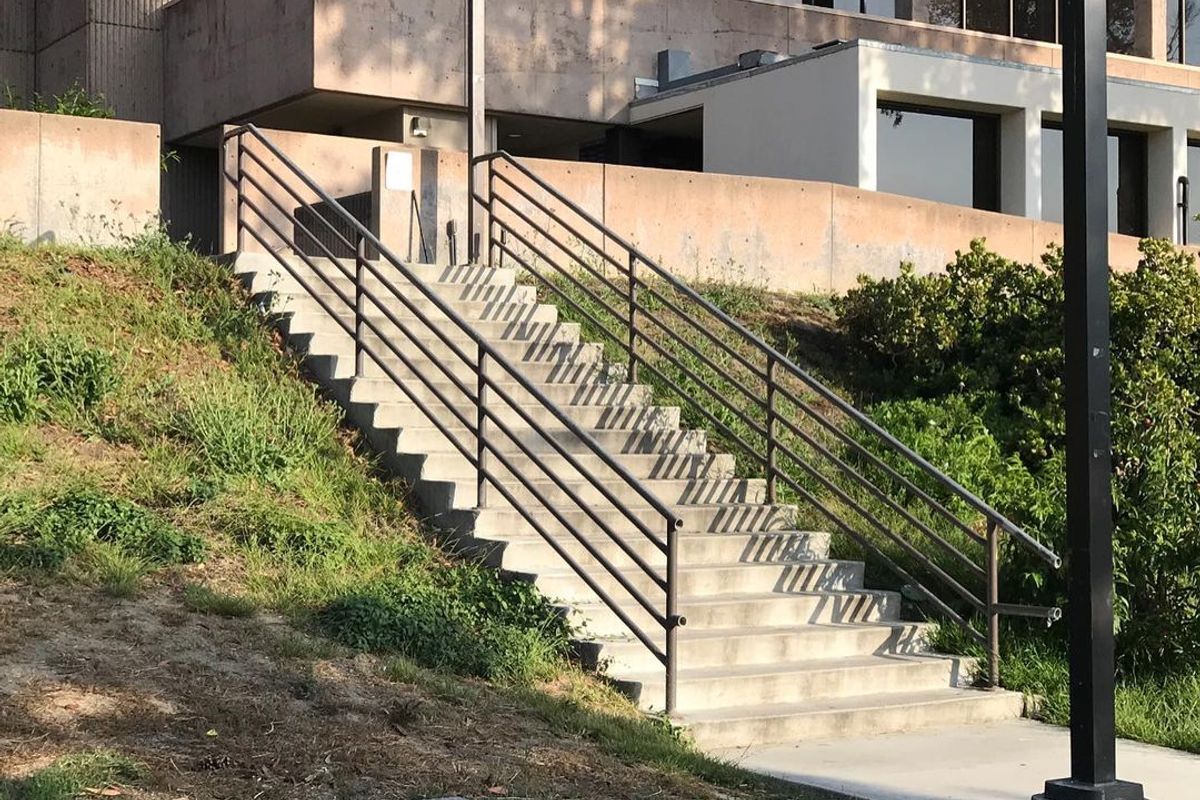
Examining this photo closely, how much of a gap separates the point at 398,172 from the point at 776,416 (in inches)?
188

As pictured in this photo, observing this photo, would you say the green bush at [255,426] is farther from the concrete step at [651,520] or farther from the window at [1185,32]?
the window at [1185,32]

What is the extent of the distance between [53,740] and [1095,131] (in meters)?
4.74

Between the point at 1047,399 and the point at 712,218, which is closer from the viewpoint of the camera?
the point at 1047,399

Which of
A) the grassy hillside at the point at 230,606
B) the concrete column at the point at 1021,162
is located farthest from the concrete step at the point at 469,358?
the concrete column at the point at 1021,162

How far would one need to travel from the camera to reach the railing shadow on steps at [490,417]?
8.41m

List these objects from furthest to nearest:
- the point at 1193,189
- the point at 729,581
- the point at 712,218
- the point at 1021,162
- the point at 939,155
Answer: the point at 1193,189, the point at 939,155, the point at 1021,162, the point at 712,218, the point at 729,581

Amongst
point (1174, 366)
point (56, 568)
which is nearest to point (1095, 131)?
point (56, 568)

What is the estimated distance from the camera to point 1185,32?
1109 inches

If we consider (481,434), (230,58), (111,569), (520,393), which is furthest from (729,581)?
(230,58)

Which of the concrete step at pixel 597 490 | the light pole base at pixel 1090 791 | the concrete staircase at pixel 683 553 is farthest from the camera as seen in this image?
the concrete step at pixel 597 490

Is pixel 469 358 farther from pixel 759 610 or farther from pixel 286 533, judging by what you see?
pixel 759 610

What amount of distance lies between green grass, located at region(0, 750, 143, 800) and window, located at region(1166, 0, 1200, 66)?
84.9 ft

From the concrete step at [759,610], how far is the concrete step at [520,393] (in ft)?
6.34

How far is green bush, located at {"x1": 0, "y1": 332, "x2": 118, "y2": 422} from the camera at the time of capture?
10.1 meters
